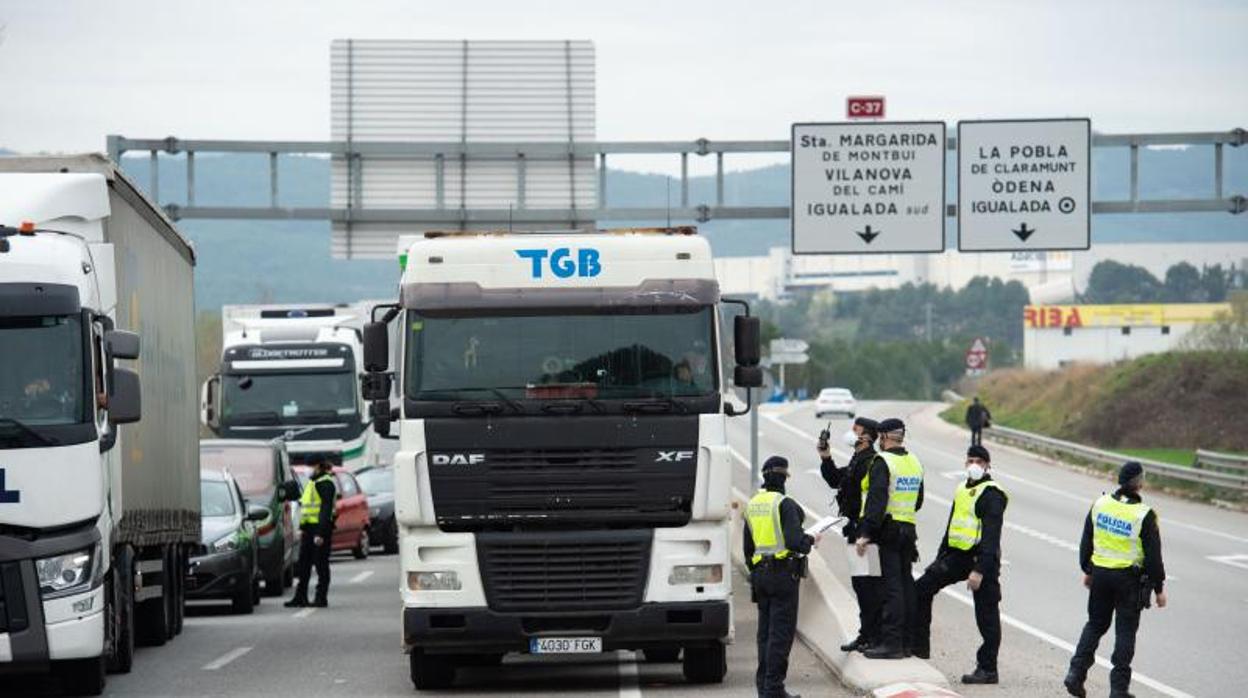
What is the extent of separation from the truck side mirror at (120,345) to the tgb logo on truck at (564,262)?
2756mm

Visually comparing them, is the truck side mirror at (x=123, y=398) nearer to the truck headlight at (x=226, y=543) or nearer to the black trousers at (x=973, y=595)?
the black trousers at (x=973, y=595)

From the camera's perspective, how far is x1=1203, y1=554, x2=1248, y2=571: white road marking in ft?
107

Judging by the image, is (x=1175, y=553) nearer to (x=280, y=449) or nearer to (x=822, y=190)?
(x=822, y=190)

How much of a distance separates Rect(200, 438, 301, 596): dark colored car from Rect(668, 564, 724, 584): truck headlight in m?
10.4

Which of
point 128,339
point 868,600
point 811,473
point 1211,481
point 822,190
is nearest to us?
point 128,339

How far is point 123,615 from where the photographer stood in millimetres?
17906

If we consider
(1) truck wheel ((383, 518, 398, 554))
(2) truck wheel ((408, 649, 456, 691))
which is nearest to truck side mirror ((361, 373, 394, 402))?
(2) truck wheel ((408, 649, 456, 691))

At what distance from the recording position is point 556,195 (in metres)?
34.0

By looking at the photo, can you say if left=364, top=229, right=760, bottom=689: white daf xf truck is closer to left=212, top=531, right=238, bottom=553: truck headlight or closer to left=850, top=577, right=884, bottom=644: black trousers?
left=850, top=577, right=884, bottom=644: black trousers

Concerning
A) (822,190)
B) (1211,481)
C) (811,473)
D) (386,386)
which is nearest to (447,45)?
(822,190)

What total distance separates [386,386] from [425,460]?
738 millimetres

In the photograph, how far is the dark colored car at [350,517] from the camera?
1312 inches

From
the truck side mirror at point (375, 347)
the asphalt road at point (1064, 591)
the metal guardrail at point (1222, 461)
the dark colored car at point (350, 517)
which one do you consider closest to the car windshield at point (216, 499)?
the dark colored car at point (350, 517)

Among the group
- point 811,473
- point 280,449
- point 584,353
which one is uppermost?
point 584,353
